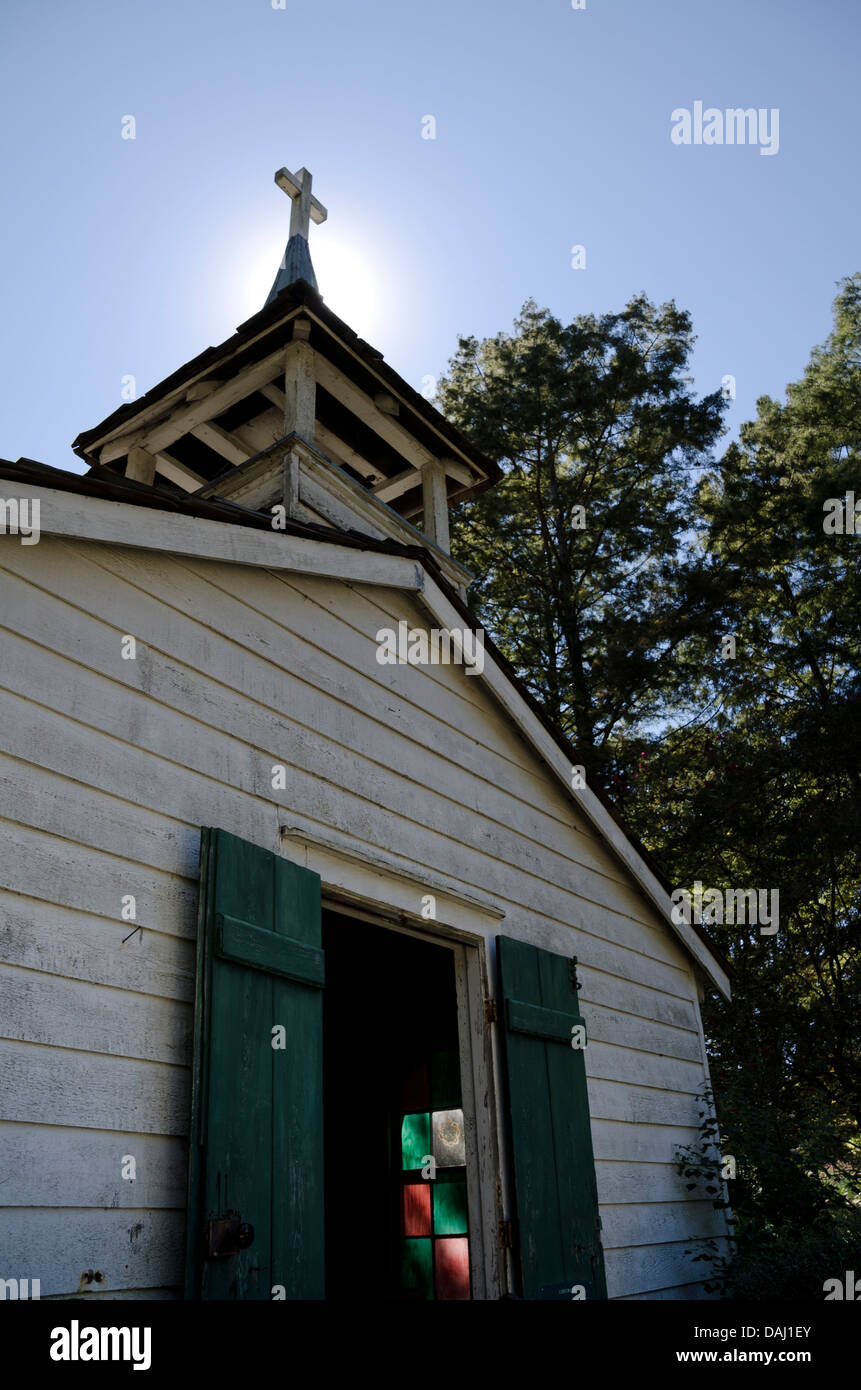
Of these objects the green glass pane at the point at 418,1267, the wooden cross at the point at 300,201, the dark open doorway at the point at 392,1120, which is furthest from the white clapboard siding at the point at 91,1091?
the wooden cross at the point at 300,201

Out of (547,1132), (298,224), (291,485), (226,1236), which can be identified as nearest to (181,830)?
(226,1236)

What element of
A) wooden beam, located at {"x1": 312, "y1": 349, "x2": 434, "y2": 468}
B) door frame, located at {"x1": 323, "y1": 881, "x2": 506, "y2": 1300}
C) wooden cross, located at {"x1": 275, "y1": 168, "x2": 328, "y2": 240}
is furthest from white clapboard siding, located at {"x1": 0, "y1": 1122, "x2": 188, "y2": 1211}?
wooden cross, located at {"x1": 275, "y1": 168, "x2": 328, "y2": 240}

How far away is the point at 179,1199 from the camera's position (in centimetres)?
323

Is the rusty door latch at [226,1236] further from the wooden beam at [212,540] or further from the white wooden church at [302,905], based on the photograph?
the wooden beam at [212,540]

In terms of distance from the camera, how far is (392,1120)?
6402 millimetres

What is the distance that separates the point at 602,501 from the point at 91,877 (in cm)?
1314

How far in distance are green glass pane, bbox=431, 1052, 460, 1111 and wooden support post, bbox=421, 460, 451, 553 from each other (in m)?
3.61

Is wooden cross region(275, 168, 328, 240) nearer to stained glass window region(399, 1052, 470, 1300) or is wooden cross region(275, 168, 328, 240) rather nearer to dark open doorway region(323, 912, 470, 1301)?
dark open doorway region(323, 912, 470, 1301)

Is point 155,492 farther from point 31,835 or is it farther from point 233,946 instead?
point 233,946

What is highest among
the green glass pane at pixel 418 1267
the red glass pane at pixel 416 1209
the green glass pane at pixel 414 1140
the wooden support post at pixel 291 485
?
the wooden support post at pixel 291 485

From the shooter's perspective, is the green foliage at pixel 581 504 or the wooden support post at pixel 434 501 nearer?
the wooden support post at pixel 434 501

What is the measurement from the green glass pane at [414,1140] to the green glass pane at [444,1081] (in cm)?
13

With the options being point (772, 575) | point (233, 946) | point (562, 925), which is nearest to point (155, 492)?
point (233, 946)

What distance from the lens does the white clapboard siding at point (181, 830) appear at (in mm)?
3062
